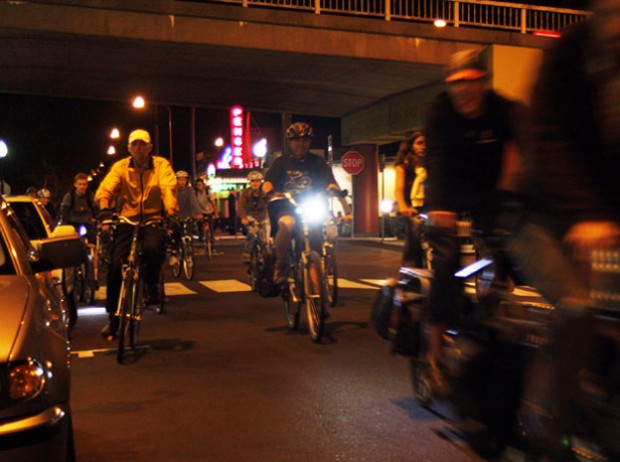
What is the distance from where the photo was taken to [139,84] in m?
24.3

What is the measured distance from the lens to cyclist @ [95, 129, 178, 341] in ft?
26.0

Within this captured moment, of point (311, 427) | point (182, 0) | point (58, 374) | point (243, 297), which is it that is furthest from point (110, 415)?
point (182, 0)

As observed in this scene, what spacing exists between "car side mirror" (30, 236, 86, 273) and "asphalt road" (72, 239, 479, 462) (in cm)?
111

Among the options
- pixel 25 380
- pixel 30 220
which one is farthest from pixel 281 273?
pixel 25 380

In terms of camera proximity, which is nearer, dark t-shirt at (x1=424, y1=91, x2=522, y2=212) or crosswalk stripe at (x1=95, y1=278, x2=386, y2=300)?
dark t-shirt at (x1=424, y1=91, x2=522, y2=212)

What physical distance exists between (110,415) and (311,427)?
143cm

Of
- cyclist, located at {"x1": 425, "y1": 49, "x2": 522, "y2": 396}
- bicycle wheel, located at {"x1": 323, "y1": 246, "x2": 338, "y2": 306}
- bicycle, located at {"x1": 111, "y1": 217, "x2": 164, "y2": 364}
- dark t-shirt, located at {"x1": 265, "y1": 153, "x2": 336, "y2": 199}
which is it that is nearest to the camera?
cyclist, located at {"x1": 425, "y1": 49, "x2": 522, "y2": 396}

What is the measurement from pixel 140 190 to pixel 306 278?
1.84 m

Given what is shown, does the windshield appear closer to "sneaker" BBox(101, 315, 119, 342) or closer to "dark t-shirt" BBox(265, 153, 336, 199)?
"sneaker" BBox(101, 315, 119, 342)

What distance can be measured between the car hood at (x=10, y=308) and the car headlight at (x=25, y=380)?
71mm

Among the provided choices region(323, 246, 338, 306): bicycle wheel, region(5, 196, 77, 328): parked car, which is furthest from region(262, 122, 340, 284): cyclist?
region(5, 196, 77, 328): parked car

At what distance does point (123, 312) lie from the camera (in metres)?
7.44

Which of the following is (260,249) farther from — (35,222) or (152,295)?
(35,222)

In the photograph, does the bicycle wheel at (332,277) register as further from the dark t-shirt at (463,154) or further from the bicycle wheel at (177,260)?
the dark t-shirt at (463,154)
